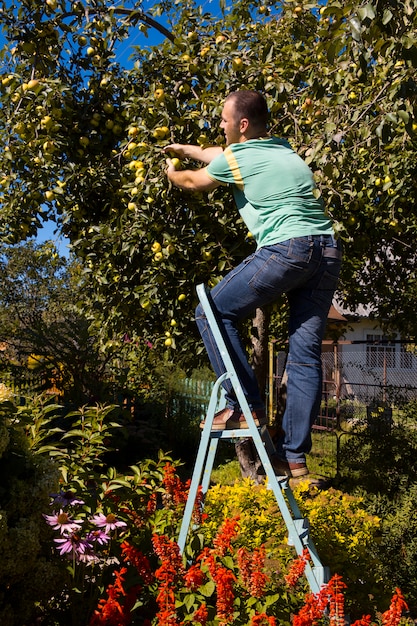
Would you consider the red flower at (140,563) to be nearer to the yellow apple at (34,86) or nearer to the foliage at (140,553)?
the foliage at (140,553)

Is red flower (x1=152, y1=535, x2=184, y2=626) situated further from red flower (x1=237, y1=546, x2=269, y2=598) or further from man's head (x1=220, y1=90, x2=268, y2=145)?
man's head (x1=220, y1=90, x2=268, y2=145)

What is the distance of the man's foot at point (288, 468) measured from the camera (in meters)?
2.26

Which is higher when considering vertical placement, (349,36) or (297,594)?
(349,36)

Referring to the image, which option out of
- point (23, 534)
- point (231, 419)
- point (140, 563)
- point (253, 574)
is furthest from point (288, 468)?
point (23, 534)

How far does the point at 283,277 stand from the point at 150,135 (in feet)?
5.87

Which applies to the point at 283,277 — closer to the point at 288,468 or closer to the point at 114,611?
the point at 288,468

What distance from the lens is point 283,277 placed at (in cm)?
220

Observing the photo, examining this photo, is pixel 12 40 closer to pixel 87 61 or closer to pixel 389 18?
pixel 87 61

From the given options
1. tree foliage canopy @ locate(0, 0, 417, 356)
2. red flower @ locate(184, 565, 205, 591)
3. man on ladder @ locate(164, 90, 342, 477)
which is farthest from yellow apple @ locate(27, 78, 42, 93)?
red flower @ locate(184, 565, 205, 591)

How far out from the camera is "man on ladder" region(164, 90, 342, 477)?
2232mm

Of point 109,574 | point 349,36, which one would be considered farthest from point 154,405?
point 349,36

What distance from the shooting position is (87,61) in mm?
4297

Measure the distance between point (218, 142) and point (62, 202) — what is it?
113 centimetres

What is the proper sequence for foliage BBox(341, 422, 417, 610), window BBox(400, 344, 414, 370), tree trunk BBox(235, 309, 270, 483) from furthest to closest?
window BBox(400, 344, 414, 370) < tree trunk BBox(235, 309, 270, 483) < foliage BBox(341, 422, 417, 610)
